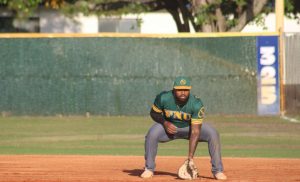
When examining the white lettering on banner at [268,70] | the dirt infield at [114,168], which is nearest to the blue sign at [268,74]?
the white lettering on banner at [268,70]

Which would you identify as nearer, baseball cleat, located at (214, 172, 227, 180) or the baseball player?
the baseball player

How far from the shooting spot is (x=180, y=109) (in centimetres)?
1370

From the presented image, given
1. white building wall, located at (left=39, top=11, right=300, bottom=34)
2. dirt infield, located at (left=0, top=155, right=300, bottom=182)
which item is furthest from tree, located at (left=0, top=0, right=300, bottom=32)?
dirt infield, located at (left=0, top=155, right=300, bottom=182)

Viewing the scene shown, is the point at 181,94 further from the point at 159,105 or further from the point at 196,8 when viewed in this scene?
the point at 196,8

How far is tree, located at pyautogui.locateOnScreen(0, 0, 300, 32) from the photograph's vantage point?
3169 cm

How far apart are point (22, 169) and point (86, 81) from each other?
39.9 feet

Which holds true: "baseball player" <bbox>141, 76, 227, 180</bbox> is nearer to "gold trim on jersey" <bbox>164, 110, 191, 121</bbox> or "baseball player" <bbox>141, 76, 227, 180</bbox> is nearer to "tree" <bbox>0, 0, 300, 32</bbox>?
"gold trim on jersey" <bbox>164, 110, 191, 121</bbox>

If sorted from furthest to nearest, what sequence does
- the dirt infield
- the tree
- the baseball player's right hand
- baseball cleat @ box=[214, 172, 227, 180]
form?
1. the tree
2. the dirt infield
3. baseball cleat @ box=[214, 172, 227, 180]
4. the baseball player's right hand

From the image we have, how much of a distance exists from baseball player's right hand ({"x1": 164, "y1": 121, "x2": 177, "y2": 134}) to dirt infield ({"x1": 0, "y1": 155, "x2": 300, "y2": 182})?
867 millimetres

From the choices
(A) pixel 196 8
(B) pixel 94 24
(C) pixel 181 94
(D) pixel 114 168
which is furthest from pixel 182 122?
(B) pixel 94 24

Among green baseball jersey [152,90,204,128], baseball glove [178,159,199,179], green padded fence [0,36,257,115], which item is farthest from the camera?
green padded fence [0,36,257,115]

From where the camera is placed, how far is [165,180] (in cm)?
1429

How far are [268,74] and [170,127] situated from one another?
47.9 ft

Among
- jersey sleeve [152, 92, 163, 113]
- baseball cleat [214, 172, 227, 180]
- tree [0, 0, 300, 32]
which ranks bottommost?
baseball cleat [214, 172, 227, 180]
